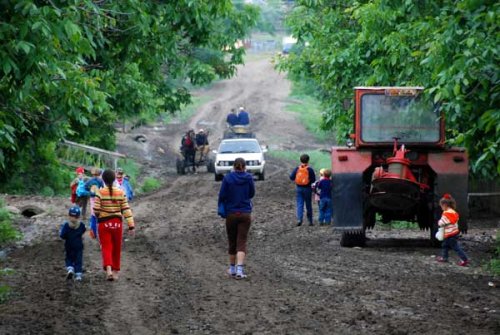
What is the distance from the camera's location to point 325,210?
22453 mm

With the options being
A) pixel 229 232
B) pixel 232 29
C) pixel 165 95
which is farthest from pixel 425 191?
pixel 165 95

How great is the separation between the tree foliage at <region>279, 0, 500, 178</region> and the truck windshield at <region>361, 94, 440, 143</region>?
446 mm

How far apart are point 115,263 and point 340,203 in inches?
181

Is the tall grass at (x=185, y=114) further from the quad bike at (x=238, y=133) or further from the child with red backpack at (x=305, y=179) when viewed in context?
the child with red backpack at (x=305, y=179)

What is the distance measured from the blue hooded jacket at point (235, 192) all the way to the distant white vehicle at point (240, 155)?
63.8 feet

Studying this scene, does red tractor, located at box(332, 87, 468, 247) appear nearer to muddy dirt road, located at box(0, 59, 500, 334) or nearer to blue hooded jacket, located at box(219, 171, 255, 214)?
muddy dirt road, located at box(0, 59, 500, 334)

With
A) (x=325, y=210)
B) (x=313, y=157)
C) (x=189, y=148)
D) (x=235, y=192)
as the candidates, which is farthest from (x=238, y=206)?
(x=313, y=157)

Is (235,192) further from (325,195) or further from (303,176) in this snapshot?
(325,195)

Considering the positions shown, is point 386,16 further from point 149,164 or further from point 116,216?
point 149,164

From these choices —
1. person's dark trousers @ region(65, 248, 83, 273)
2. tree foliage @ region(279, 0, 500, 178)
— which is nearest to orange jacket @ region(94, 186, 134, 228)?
person's dark trousers @ region(65, 248, 83, 273)

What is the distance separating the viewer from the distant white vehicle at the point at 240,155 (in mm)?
34969

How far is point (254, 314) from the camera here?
12.1 meters

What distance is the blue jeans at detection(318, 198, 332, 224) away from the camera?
73.4 ft

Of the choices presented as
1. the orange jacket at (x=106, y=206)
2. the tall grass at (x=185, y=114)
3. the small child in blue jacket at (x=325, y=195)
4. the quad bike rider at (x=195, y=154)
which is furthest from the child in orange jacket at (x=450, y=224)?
the tall grass at (x=185, y=114)
